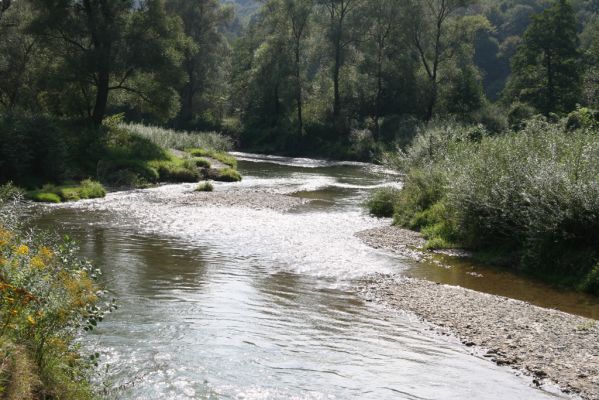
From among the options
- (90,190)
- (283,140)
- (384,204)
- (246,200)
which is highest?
(283,140)

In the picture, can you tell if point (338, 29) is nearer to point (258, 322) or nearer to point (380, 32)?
point (380, 32)

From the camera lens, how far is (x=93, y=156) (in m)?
35.0

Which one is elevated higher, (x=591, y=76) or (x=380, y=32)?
(x=380, y=32)

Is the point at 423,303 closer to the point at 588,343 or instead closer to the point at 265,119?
the point at 588,343

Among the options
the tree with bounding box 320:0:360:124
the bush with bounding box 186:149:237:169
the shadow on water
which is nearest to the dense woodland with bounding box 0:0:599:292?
the tree with bounding box 320:0:360:124

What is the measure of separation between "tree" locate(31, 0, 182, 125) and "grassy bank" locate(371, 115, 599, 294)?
22.1m

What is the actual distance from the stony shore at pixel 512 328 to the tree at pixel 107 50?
27.7 meters

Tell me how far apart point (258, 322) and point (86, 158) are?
26308 mm

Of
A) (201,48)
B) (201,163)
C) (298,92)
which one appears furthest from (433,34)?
(201,163)

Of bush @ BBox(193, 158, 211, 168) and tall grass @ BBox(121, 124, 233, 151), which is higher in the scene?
tall grass @ BBox(121, 124, 233, 151)

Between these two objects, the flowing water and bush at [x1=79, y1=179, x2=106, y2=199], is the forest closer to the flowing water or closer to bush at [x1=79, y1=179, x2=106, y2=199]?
bush at [x1=79, y1=179, x2=106, y2=199]

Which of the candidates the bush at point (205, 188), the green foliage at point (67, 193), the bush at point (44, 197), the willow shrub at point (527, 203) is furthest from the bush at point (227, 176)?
the willow shrub at point (527, 203)

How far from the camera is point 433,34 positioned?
199 feet

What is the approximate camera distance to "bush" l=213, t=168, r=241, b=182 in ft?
124
